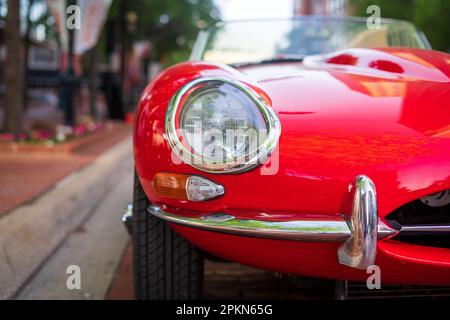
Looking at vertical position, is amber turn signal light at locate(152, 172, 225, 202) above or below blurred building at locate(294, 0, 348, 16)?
below

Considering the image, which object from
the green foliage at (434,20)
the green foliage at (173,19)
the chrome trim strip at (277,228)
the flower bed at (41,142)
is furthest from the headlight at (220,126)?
the green foliage at (173,19)

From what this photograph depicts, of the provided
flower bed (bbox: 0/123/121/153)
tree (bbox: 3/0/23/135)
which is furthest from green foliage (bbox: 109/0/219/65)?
flower bed (bbox: 0/123/121/153)

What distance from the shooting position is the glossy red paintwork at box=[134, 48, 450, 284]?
134 centimetres

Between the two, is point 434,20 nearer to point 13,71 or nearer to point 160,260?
point 13,71

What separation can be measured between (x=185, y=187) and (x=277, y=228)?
0.92 ft

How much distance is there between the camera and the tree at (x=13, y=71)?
5996 mm

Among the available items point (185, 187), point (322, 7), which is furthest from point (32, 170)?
point (322, 7)

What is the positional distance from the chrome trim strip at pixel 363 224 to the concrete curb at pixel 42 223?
145 cm

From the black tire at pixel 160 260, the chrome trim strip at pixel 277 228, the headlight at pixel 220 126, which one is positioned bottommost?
the black tire at pixel 160 260

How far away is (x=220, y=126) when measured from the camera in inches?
56.7

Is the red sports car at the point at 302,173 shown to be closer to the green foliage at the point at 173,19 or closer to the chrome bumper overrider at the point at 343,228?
the chrome bumper overrider at the point at 343,228

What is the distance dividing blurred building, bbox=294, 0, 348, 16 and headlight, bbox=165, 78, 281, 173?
3156 centimetres

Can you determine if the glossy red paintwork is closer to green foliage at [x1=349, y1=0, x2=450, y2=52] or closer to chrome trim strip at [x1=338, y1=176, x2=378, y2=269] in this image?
chrome trim strip at [x1=338, y1=176, x2=378, y2=269]
